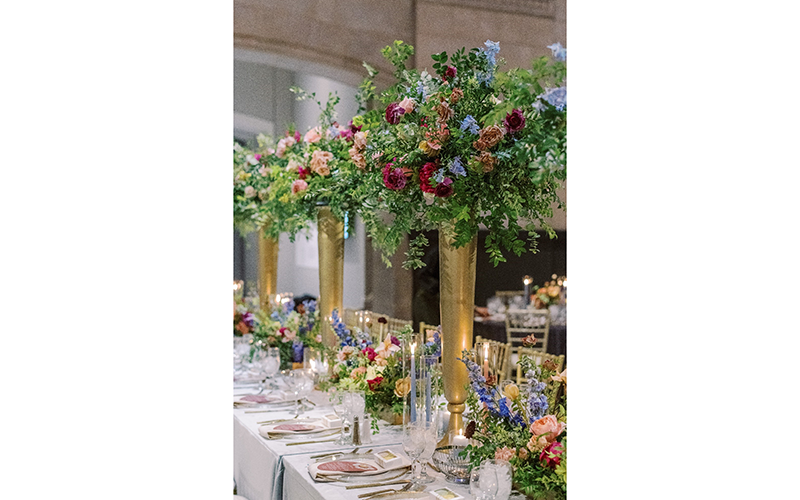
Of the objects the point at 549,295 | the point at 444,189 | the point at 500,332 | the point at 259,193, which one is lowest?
the point at 500,332

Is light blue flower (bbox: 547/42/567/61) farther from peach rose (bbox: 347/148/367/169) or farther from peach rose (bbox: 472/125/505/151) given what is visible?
peach rose (bbox: 347/148/367/169)

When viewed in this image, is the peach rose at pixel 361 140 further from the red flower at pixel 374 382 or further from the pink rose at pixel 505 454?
the pink rose at pixel 505 454

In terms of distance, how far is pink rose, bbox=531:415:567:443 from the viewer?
153 centimetres

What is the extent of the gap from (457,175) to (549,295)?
184 inches

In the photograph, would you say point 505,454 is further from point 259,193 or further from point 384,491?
point 259,193

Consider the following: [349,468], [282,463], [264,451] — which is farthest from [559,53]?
[264,451]

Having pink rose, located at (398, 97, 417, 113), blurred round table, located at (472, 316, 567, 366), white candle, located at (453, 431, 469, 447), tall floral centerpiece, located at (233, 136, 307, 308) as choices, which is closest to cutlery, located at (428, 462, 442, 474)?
white candle, located at (453, 431, 469, 447)

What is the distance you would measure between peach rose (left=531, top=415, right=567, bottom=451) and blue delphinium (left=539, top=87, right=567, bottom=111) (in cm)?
82

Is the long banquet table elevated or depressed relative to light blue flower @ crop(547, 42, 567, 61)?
depressed

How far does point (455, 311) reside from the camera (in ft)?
6.73
